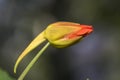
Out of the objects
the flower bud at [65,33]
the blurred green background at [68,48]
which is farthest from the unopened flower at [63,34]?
the blurred green background at [68,48]

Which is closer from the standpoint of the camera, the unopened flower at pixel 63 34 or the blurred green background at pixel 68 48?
the unopened flower at pixel 63 34

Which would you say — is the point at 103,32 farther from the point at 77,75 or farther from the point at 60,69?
the point at 60,69

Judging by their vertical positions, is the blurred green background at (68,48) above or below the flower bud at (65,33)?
below

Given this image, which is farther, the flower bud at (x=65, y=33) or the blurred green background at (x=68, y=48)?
the blurred green background at (x=68, y=48)

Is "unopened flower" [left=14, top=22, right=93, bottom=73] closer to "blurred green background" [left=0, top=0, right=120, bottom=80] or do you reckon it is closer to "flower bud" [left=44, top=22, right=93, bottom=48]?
"flower bud" [left=44, top=22, right=93, bottom=48]

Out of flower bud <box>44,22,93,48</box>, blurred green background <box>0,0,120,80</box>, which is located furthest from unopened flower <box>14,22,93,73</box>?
blurred green background <box>0,0,120,80</box>

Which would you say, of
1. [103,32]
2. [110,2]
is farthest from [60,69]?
[103,32]

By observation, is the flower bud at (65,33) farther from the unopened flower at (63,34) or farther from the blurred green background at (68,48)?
the blurred green background at (68,48)
